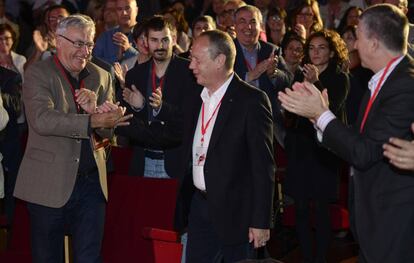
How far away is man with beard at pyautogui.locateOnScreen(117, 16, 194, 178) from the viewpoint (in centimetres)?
687

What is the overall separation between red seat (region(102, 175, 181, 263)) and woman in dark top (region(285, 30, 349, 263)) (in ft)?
6.09

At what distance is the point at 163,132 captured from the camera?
6.45 meters

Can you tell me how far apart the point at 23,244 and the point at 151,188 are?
100 centimetres

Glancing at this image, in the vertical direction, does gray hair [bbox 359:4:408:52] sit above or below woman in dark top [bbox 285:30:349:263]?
above

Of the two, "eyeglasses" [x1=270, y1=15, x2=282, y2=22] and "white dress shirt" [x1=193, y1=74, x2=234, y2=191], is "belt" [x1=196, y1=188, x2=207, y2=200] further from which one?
"eyeglasses" [x1=270, y1=15, x2=282, y2=22]

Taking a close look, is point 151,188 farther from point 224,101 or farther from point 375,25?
point 375,25

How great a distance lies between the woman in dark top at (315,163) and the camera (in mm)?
8031

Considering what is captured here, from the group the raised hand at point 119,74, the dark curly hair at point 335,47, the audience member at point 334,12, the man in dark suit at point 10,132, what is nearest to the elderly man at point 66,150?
the raised hand at point 119,74

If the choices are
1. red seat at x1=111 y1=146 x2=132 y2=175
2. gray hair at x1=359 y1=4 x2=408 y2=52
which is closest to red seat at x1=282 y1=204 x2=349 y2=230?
red seat at x1=111 y1=146 x2=132 y2=175

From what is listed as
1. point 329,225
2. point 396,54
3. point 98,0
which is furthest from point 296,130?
point 98,0

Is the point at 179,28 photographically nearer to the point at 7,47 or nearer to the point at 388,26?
the point at 7,47

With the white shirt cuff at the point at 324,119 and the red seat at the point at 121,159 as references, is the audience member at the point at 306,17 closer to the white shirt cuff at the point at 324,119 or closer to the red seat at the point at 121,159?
the red seat at the point at 121,159

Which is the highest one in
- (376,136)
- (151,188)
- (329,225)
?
(376,136)

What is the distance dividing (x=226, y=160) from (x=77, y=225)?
1.20 metres
